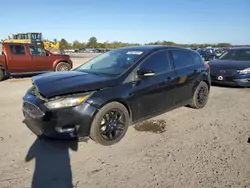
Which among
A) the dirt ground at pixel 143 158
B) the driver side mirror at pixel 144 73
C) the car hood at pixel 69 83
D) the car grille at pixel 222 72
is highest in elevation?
the driver side mirror at pixel 144 73

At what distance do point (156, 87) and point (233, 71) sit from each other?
5032 millimetres

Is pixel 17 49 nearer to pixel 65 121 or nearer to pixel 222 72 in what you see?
pixel 222 72

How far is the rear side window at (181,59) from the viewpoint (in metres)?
5.28

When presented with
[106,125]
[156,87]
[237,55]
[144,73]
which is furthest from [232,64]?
[106,125]

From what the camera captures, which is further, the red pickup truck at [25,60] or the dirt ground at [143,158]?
the red pickup truck at [25,60]

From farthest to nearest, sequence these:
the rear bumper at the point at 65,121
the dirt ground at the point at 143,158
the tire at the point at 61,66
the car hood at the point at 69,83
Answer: the tire at the point at 61,66 < the car hood at the point at 69,83 < the rear bumper at the point at 65,121 < the dirt ground at the point at 143,158

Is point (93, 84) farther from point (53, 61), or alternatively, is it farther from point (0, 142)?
point (53, 61)

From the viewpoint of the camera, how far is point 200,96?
19.8 ft

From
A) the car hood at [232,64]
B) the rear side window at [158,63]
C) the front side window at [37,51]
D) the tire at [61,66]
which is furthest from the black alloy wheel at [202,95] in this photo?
the front side window at [37,51]

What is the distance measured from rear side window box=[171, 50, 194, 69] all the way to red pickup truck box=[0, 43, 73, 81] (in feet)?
26.6

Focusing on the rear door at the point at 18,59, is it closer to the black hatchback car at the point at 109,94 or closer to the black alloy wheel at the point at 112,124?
the black hatchback car at the point at 109,94

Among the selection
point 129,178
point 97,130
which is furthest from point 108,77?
point 129,178

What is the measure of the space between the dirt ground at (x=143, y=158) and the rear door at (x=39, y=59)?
6.85m

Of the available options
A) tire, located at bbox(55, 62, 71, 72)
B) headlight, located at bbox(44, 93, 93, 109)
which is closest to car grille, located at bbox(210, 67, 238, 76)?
headlight, located at bbox(44, 93, 93, 109)
